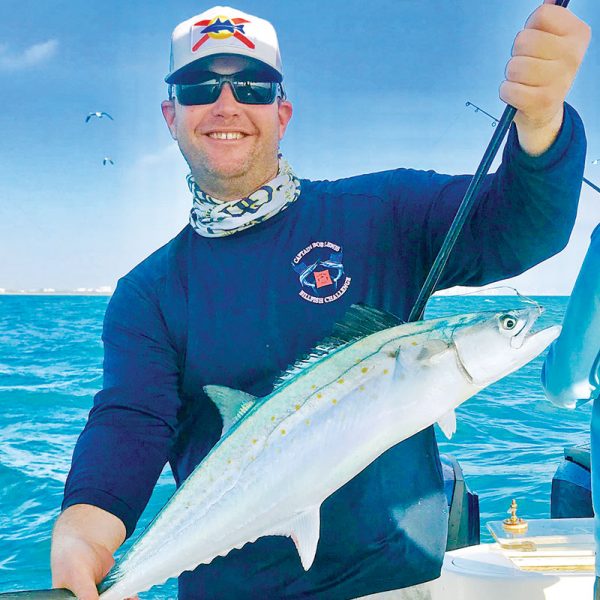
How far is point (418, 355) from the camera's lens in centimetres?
169

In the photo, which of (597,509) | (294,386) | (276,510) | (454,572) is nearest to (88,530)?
(276,510)

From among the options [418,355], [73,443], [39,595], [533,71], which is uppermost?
[533,71]

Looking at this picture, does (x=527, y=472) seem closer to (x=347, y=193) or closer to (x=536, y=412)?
(x=536, y=412)

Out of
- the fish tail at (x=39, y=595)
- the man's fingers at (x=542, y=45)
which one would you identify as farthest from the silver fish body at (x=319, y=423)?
the man's fingers at (x=542, y=45)

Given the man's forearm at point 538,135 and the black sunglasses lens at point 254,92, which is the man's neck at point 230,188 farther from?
the man's forearm at point 538,135

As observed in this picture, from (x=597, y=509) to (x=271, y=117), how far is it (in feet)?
5.70

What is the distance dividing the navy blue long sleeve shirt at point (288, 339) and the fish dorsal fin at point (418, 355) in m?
0.53

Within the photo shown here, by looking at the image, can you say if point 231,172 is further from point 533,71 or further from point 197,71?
point 533,71

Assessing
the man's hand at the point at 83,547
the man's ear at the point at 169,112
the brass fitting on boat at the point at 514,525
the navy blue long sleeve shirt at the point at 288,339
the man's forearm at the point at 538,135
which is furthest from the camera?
the brass fitting on boat at the point at 514,525

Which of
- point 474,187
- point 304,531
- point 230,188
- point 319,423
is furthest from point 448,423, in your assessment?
point 230,188

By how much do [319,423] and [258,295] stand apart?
0.69m

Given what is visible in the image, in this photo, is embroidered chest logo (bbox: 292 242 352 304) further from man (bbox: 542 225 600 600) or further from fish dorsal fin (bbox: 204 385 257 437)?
man (bbox: 542 225 600 600)

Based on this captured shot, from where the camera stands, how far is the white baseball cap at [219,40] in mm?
2492

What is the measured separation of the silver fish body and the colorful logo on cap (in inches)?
46.9
